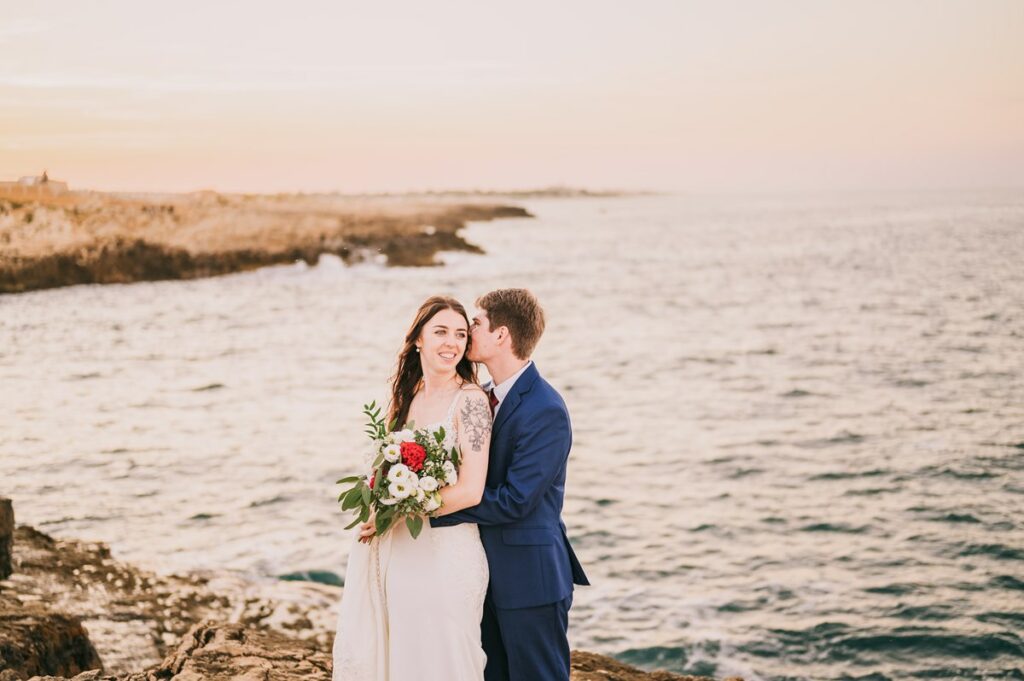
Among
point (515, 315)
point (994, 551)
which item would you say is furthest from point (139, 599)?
point (994, 551)

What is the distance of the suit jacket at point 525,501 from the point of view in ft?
13.9

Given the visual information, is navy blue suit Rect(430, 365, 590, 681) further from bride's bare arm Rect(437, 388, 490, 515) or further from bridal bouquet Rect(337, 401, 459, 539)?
bridal bouquet Rect(337, 401, 459, 539)

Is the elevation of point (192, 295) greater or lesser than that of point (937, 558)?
greater

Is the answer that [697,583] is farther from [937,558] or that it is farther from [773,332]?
[773,332]

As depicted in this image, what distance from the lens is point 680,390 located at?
66.2 feet

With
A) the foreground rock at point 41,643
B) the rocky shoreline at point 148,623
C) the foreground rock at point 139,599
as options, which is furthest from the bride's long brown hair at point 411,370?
the foreground rock at point 139,599

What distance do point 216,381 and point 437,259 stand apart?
3329 cm

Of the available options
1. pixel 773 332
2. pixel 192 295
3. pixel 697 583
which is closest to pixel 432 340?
pixel 697 583

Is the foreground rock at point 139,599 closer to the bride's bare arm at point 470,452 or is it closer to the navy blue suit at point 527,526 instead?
the navy blue suit at point 527,526

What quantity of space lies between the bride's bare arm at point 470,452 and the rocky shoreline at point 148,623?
2210mm

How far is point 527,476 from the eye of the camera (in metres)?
4.23

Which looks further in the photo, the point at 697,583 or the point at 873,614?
the point at 697,583

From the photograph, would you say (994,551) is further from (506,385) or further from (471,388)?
(471,388)

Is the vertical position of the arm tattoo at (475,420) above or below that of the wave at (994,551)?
above
